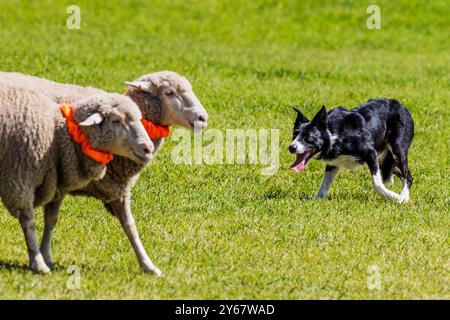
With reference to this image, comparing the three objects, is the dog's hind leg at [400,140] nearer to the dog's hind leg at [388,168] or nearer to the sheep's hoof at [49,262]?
the dog's hind leg at [388,168]

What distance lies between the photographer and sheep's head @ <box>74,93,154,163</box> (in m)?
7.52

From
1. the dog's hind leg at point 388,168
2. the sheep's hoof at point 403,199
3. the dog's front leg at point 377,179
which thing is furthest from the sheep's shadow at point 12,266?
the dog's hind leg at point 388,168

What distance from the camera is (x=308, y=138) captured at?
11.1 m

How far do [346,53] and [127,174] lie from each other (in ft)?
56.0

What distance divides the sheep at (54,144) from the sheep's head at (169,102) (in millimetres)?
510

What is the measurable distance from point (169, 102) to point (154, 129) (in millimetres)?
264

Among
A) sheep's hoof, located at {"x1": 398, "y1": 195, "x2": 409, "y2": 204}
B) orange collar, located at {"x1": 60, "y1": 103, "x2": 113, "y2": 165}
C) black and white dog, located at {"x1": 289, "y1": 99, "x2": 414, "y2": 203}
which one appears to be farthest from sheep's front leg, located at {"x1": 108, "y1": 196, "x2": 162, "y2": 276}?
sheep's hoof, located at {"x1": 398, "y1": 195, "x2": 409, "y2": 204}

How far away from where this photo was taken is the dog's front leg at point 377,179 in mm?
11422

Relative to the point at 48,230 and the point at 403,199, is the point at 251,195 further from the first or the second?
the point at 48,230

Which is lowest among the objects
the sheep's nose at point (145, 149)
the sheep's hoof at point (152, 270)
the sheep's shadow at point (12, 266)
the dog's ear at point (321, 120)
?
the sheep's hoof at point (152, 270)

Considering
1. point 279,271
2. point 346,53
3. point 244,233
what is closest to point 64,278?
point 279,271

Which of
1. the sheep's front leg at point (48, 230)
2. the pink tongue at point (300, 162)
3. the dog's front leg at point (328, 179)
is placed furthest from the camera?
the dog's front leg at point (328, 179)
